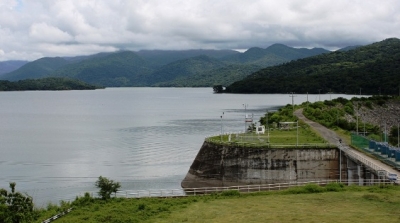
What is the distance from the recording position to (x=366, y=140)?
198 feet

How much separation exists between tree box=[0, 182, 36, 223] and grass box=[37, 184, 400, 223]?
2551 mm

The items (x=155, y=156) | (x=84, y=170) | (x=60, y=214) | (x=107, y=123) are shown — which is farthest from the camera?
(x=107, y=123)

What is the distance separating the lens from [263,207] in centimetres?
3709

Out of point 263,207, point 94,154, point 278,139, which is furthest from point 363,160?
point 94,154

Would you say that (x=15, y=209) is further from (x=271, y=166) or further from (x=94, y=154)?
(x=94, y=154)

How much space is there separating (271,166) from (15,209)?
89.4 ft

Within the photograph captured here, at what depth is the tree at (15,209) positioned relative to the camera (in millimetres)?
35688

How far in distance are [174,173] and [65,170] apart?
18.0 m

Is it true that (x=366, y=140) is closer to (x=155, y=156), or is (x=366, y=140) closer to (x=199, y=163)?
(x=199, y=163)

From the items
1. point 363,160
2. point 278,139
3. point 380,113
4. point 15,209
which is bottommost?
point 15,209

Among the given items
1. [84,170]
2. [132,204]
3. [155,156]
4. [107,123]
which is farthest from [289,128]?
[107,123]

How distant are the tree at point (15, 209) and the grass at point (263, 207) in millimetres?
2551

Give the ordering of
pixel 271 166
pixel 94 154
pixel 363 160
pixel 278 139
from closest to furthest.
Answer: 1. pixel 363 160
2. pixel 271 166
3. pixel 278 139
4. pixel 94 154

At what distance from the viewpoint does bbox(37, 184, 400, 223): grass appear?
33.9 meters
